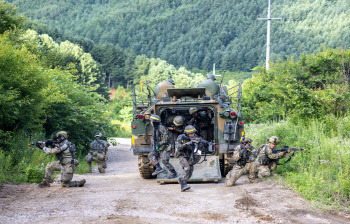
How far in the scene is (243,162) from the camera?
33.9ft

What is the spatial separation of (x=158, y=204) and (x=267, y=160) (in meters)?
3.63

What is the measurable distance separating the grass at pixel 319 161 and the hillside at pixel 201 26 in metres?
65.1

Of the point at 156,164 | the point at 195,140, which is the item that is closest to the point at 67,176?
the point at 156,164

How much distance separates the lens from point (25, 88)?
44.6 feet

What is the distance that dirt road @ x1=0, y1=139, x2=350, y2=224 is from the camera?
7059 millimetres

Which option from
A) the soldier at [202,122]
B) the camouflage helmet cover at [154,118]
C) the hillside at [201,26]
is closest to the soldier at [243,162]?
the camouflage helmet cover at [154,118]

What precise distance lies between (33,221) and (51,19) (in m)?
133

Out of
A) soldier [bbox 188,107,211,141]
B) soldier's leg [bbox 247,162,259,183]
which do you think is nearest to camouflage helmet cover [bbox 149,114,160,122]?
soldier [bbox 188,107,211,141]

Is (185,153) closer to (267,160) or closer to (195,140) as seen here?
(195,140)

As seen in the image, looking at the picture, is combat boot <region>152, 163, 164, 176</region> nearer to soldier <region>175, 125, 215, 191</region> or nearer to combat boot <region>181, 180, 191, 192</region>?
soldier <region>175, 125, 215, 191</region>

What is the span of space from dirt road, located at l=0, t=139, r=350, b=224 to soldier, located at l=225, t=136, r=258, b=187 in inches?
9.1

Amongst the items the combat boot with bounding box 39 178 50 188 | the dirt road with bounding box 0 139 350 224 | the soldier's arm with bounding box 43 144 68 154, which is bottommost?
the dirt road with bounding box 0 139 350 224

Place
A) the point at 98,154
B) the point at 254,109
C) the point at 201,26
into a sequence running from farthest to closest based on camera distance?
the point at 201,26 < the point at 254,109 < the point at 98,154

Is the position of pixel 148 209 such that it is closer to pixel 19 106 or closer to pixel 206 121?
pixel 206 121
